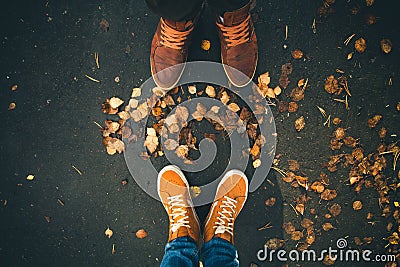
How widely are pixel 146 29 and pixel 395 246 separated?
181 centimetres

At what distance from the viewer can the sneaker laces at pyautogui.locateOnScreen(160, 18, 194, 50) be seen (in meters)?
1.91

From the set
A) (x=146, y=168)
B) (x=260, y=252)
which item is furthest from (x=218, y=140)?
(x=260, y=252)

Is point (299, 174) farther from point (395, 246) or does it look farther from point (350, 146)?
point (395, 246)

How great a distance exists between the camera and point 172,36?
76.7 inches

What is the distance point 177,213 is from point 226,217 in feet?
0.86

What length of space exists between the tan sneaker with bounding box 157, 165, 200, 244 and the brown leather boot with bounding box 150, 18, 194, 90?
1.57 ft

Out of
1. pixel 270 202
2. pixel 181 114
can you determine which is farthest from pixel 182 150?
pixel 270 202

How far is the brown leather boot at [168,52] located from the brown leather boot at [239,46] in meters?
0.17

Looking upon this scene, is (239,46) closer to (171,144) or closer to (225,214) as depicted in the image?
(171,144)

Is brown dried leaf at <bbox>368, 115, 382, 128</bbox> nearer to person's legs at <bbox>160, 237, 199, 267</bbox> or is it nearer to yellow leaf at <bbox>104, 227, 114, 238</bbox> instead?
person's legs at <bbox>160, 237, 199, 267</bbox>

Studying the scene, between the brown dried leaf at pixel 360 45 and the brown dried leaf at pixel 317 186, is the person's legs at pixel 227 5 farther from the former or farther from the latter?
the brown dried leaf at pixel 317 186

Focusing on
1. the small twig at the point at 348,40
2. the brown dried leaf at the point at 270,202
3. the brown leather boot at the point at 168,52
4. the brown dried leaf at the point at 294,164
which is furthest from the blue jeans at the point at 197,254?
the small twig at the point at 348,40

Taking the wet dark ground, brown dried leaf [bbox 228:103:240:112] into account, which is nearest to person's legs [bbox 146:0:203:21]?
the wet dark ground

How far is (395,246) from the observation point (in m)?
2.20
